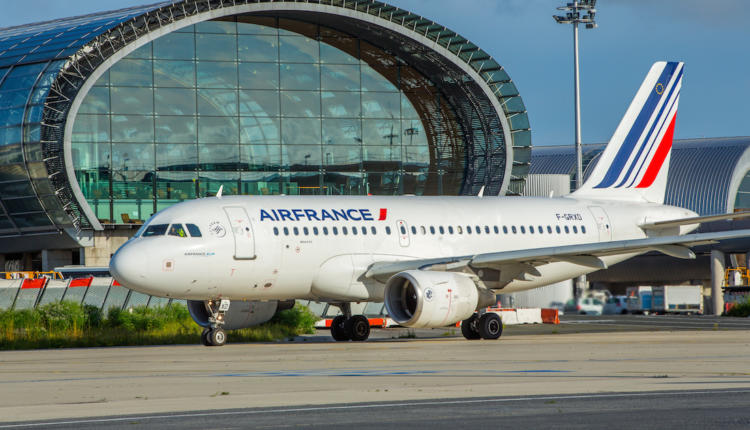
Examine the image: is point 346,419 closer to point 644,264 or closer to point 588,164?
point 644,264

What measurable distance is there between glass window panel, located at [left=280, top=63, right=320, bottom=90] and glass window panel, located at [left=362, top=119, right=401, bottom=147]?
3185 millimetres

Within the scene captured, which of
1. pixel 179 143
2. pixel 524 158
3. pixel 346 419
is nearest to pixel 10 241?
pixel 179 143

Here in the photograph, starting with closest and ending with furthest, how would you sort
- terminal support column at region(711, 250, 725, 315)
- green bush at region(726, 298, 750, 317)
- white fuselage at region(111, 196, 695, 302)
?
white fuselage at region(111, 196, 695, 302) < green bush at region(726, 298, 750, 317) < terminal support column at region(711, 250, 725, 315)

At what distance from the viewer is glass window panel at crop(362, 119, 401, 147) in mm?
53969

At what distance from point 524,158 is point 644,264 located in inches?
625

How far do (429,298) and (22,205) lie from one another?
28346 mm

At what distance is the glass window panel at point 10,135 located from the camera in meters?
46.8

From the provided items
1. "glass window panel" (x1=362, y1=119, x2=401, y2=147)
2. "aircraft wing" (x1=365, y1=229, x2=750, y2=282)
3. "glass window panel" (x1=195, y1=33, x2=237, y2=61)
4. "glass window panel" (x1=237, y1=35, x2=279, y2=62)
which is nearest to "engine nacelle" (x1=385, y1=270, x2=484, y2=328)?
"aircraft wing" (x1=365, y1=229, x2=750, y2=282)

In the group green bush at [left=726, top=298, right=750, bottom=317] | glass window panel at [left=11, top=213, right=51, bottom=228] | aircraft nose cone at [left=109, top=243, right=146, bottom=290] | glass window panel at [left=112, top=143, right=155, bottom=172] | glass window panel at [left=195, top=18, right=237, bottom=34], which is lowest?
green bush at [left=726, top=298, right=750, bottom=317]

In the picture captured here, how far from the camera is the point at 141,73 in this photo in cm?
4922

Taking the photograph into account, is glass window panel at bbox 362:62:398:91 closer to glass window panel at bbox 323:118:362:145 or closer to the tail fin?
glass window panel at bbox 323:118:362:145

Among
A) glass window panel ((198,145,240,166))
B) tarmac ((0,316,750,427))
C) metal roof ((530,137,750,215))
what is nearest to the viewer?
tarmac ((0,316,750,427))

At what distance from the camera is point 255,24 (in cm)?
5166

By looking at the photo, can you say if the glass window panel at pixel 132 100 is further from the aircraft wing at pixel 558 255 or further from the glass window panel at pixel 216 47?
the aircraft wing at pixel 558 255
